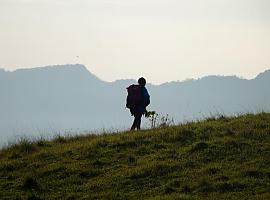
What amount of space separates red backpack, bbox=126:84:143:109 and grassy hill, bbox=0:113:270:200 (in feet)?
6.55

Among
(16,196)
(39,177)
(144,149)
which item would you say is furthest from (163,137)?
(16,196)

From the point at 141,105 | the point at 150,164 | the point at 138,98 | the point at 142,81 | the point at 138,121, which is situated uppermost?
the point at 142,81

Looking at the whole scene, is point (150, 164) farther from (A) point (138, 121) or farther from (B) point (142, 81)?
(B) point (142, 81)

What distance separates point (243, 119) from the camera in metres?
21.5

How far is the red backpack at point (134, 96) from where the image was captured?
904 inches

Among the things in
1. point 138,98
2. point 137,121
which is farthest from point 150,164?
point 137,121

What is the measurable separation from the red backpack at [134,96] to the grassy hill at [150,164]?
6.55 ft

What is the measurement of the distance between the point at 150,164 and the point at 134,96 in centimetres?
642

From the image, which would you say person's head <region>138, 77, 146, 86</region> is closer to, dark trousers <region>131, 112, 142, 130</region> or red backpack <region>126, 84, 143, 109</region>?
red backpack <region>126, 84, 143, 109</region>

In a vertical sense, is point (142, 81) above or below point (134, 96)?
above

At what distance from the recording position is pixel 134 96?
23.0m

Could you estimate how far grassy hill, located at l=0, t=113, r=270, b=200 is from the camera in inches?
585

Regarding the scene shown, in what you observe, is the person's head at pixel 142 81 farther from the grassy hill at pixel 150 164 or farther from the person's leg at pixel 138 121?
the grassy hill at pixel 150 164

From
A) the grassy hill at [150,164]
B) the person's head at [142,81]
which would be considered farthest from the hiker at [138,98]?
the grassy hill at [150,164]
